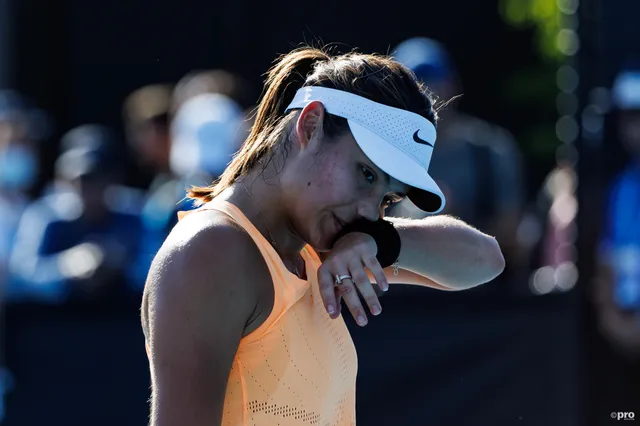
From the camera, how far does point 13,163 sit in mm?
7070

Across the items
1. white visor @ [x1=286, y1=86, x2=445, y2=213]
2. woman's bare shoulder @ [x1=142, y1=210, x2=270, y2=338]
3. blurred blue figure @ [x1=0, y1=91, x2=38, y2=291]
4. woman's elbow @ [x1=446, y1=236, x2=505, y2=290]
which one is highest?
white visor @ [x1=286, y1=86, x2=445, y2=213]

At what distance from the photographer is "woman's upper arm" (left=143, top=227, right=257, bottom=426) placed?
6.53 ft

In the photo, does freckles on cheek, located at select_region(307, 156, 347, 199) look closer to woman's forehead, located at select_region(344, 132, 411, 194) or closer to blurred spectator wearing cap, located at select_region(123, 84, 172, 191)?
woman's forehead, located at select_region(344, 132, 411, 194)

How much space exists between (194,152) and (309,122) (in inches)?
123

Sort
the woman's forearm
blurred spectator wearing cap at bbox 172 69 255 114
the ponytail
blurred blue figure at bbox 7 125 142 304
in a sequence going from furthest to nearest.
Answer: blurred spectator wearing cap at bbox 172 69 255 114
blurred blue figure at bbox 7 125 142 304
the woman's forearm
the ponytail

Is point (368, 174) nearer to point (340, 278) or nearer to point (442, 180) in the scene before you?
point (340, 278)

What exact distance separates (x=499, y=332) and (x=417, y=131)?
242 cm

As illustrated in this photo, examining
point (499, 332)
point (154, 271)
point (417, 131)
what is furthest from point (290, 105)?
point (499, 332)

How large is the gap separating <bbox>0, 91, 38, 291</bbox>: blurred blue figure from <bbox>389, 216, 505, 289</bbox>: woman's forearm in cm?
389

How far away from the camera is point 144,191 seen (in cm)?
696

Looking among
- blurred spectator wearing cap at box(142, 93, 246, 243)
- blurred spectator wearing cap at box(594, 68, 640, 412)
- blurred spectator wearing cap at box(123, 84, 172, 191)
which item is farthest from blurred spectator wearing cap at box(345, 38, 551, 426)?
blurred spectator wearing cap at box(123, 84, 172, 191)

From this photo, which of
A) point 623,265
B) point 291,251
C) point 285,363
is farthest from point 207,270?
point 623,265

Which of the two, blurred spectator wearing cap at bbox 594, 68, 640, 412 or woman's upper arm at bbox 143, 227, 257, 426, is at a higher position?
woman's upper arm at bbox 143, 227, 257, 426

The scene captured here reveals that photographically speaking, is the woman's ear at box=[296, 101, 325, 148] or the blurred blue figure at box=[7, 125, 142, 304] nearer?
the woman's ear at box=[296, 101, 325, 148]
